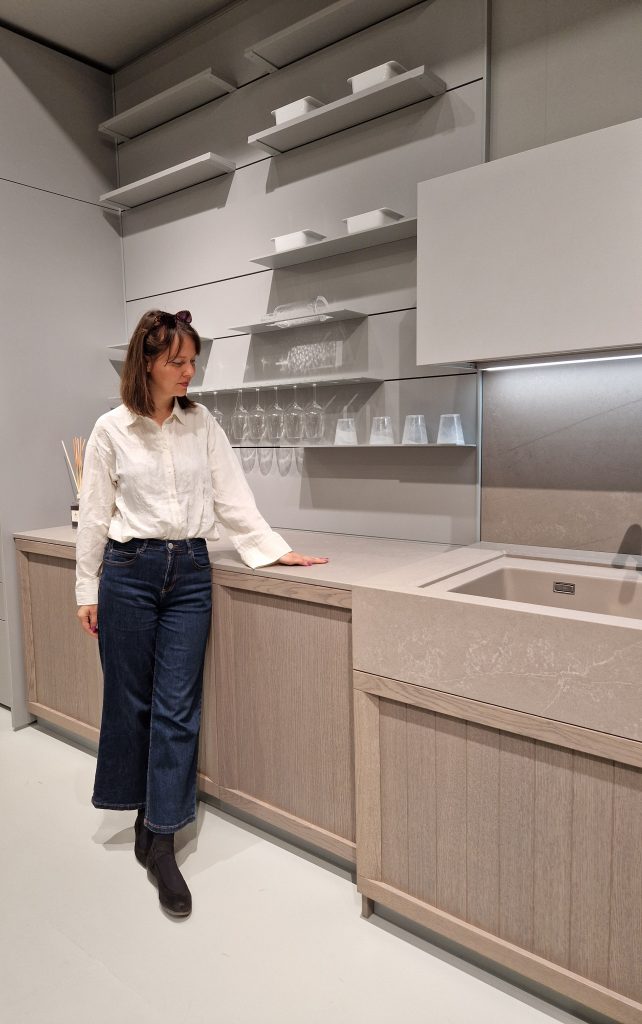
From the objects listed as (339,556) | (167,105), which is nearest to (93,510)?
(339,556)

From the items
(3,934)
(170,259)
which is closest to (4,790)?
(3,934)

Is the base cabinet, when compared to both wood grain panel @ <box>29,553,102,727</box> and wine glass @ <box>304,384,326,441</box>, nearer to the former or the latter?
wine glass @ <box>304,384,326,441</box>

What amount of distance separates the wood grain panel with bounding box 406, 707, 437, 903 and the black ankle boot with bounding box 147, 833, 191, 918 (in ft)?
2.01

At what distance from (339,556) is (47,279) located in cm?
195

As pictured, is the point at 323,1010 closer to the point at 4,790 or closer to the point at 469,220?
the point at 4,790

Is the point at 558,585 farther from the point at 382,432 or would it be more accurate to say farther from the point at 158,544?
the point at 158,544

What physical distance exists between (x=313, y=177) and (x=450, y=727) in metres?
2.05

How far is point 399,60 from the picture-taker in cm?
237

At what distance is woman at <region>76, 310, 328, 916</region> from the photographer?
1.96 metres

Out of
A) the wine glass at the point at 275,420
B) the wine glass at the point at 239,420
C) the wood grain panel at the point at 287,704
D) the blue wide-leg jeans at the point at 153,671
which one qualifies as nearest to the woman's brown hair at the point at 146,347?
the blue wide-leg jeans at the point at 153,671

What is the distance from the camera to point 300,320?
2.52m

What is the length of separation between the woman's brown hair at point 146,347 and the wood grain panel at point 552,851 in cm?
132

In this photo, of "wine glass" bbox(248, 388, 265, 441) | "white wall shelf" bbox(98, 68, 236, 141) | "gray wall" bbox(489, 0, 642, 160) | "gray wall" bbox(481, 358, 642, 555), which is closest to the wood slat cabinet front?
"gray wall" bbox(481, 358, 642, 555)

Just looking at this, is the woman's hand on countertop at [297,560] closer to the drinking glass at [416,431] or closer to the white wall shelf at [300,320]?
the drinking glass at [416,431]
